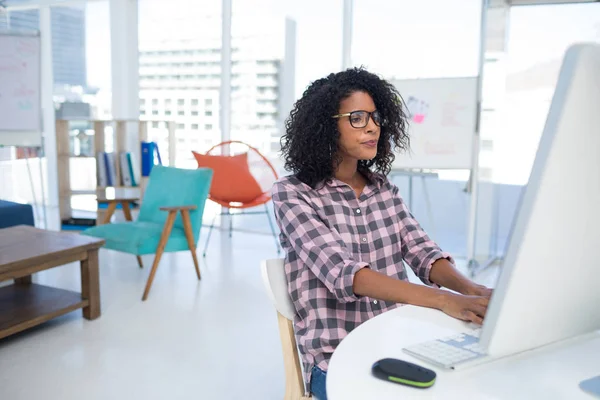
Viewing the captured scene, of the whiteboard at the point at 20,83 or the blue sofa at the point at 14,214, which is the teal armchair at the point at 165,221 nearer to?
the blue sofa at the point at 14,214

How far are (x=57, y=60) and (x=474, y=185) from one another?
4982mm

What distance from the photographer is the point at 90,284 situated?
3369 mm

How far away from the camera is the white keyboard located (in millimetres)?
998

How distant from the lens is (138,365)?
2836 mm

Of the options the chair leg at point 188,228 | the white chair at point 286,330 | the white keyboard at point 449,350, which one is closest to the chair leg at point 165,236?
the chair leg at point 188,228

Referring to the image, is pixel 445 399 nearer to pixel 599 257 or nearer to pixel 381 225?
pixel 599 257

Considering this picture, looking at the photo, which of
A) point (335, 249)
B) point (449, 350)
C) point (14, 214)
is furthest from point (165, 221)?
point (449, 350)

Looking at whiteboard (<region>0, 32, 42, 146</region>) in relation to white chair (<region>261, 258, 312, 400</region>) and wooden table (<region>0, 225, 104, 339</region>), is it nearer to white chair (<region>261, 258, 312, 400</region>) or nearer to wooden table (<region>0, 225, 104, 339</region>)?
wooden table (<region>0, 225, 104, 339</region>)

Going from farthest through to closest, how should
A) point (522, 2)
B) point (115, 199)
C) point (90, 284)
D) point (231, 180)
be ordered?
point (231, 180)
point (115, 199)
point (522, 2)
point (90, 284)

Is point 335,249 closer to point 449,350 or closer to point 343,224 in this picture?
point 343,224

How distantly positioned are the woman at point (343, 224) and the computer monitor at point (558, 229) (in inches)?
19.7

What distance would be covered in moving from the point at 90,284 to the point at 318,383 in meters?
2.29

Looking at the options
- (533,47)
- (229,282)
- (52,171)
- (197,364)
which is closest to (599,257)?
(197,364)

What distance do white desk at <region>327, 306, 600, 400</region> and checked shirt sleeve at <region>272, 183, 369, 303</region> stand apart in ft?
0.72
